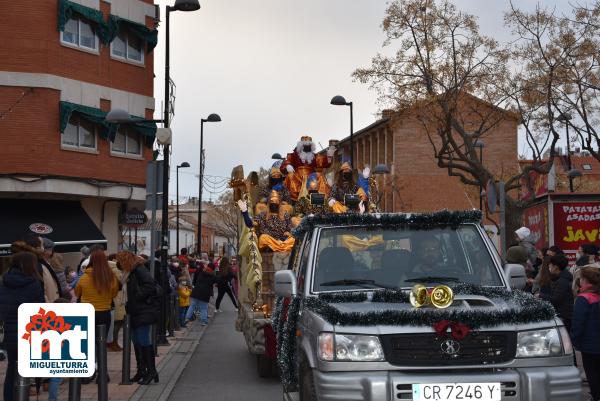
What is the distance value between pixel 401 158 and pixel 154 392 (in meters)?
61.5

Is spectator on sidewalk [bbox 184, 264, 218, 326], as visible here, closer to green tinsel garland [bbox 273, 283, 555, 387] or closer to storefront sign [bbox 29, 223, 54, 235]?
storefront sign [bbox 29, 223, 54, 235]

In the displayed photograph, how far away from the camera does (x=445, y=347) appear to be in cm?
679

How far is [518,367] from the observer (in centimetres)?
682

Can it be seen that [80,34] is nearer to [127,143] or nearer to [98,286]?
[127,143]

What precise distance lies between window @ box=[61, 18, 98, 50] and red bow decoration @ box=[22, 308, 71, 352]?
23.1 m

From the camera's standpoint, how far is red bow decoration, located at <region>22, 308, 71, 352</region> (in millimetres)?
7441

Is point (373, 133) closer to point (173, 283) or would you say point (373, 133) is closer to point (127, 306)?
point (173, 283)

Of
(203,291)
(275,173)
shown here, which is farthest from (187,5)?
(203,291)

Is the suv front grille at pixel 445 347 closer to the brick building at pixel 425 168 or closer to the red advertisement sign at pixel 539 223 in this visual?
the red advertisement sign at pixel 539 223

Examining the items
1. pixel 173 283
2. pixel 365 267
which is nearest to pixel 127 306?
pixel 365 267

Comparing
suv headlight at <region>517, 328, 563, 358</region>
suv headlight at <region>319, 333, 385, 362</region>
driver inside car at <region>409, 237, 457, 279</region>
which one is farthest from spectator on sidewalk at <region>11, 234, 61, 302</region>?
suv headlight at <region>517, 328, 563, 358</region>

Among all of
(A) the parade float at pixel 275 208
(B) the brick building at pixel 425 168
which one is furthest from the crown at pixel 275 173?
(B) the brick building at pixel 425 168

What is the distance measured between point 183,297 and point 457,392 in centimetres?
2017

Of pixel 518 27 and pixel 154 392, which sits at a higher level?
pixel 518 27
